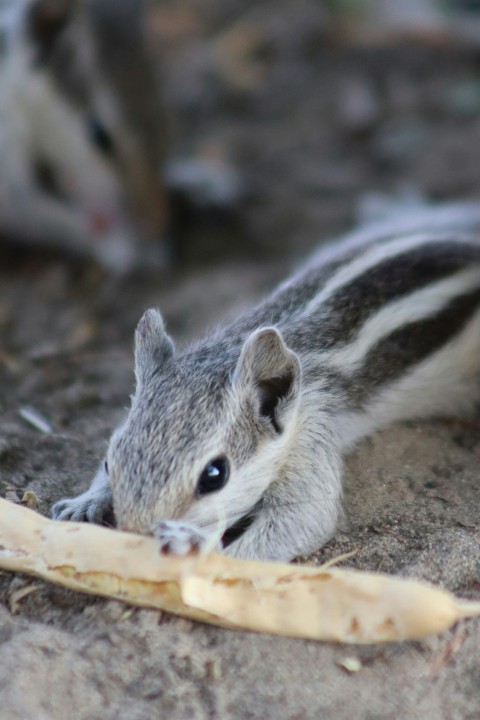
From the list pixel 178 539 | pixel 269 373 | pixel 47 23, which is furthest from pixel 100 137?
pixel 178 539

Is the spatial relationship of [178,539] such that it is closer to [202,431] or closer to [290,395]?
[202,431]

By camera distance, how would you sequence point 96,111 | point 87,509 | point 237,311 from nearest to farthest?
point 87,509 < point 237,311 < point 96,111

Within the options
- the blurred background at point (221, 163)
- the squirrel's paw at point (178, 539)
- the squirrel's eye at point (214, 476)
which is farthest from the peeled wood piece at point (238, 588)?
the blurred background at point (221, 163)

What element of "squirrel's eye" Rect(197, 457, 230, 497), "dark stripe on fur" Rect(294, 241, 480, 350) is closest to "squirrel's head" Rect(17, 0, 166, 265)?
"dark stripe on fur" Rect(294, 241, 480, 350)

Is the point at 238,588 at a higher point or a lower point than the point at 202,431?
lower

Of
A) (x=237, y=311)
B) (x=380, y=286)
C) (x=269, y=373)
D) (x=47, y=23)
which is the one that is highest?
(x=47, y=23)

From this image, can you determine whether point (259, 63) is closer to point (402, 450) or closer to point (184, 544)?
point (402, 450)

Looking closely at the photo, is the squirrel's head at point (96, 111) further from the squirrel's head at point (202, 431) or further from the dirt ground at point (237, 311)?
the squirrel's head at point (202, 431)

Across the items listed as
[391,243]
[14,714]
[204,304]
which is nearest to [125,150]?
[204,304]
